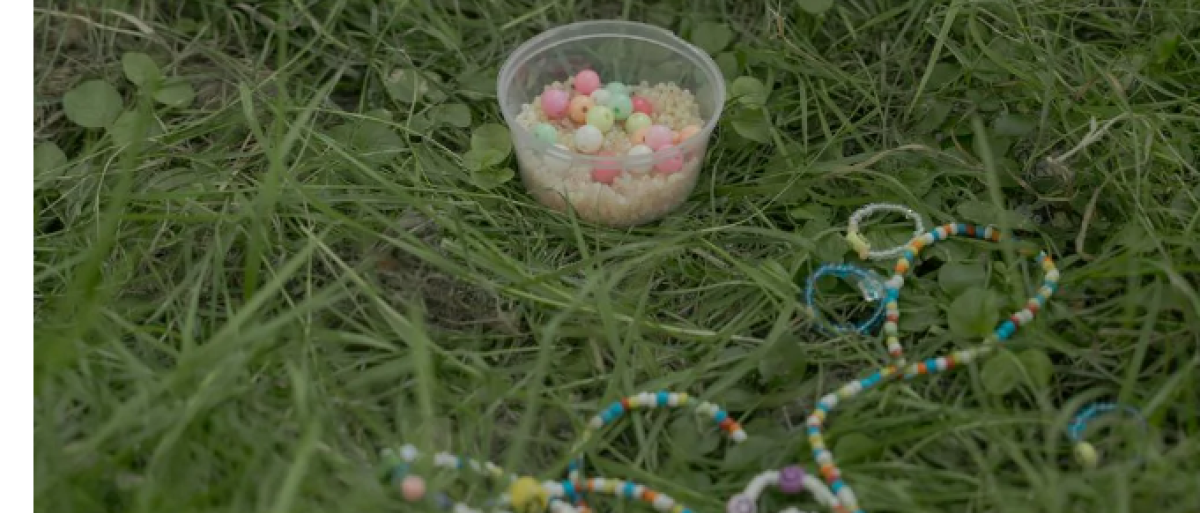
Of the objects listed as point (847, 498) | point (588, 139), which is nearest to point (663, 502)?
point (847, 498)

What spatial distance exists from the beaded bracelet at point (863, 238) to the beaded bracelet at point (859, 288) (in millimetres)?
31

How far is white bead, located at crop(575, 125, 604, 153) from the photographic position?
210 cm

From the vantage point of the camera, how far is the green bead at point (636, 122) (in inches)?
85.4

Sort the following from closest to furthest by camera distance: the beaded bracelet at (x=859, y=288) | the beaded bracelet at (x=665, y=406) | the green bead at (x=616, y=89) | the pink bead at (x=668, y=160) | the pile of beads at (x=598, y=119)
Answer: the beaded bracelet at (x=665, y=406) < the beaded bracelet at (x=859, y=288) < the pink bead at (x=668, y=160) < the pile of beads at (x=598, y=119) < the green bead at (x=616, y=89)

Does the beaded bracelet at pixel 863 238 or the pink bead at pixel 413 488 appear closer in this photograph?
→ the pink bead at pixel 413 488

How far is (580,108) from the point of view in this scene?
2188 mm

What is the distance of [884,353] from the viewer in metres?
1.83

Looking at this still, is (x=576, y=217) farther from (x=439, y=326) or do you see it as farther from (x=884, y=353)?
(x=884, y=353)

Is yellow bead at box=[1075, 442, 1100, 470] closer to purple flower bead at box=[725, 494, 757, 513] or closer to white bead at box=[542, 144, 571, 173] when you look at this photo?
purple flower bead at box=[725, 494, 757, 513]

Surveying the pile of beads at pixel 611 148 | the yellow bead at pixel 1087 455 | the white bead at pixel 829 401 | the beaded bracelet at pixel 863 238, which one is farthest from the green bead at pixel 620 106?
the yellow bead at pixel 1087 455

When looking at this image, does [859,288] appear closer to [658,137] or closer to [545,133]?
[658,137]

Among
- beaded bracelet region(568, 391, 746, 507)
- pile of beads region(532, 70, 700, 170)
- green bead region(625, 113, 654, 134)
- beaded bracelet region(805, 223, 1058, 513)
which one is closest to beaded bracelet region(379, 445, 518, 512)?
beaded bracelet region(568, 391, 746, 507)

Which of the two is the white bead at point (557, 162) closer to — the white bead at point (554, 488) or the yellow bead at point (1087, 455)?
the white bead at point (554, 488)

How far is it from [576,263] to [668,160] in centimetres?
25
